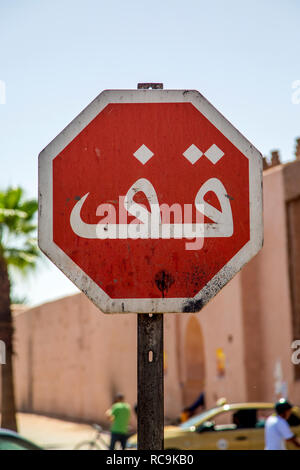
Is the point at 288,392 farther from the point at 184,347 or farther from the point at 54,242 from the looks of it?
the point at 54,242

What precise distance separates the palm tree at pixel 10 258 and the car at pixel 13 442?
15.0m

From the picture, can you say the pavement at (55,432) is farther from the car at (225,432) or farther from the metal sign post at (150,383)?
the metal sign post at (150,383)

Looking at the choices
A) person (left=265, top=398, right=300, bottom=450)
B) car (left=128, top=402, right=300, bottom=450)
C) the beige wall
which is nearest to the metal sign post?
person (left=265, top=398, right=300, bottom=450)

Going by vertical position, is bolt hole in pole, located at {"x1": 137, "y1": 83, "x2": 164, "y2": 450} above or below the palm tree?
below

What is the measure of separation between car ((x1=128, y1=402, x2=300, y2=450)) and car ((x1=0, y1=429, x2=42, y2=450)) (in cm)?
585

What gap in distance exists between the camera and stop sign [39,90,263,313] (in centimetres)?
231

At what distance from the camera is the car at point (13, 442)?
639 cm

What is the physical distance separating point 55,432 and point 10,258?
6636 mm

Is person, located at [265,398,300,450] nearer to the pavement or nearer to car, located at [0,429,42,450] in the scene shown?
car, located at [0,429,42,450]

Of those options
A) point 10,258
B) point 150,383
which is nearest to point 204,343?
point 10,258

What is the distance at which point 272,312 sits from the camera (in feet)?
60.6
